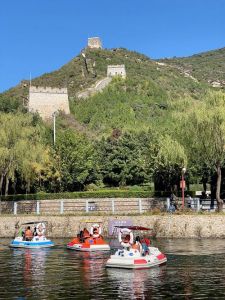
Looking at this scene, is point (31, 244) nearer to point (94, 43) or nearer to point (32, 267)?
point (32, 267)

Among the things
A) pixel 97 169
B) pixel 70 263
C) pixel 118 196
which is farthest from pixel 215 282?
pixel 97 169

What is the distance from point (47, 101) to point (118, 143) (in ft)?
144

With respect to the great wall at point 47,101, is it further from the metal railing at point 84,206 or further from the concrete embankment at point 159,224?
the concrete embankment at point 159,224

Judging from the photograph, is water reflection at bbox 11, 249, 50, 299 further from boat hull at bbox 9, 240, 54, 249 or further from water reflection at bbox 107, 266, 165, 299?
water reflection at bbox 107, 266, 165, 299

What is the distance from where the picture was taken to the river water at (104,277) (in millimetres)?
18625

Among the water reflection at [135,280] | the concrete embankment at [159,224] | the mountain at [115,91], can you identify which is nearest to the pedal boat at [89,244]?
the concrete embankment at [159,224]

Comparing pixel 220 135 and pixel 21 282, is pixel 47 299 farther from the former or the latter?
pixel 220 135

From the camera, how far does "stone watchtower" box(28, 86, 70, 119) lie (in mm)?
110000

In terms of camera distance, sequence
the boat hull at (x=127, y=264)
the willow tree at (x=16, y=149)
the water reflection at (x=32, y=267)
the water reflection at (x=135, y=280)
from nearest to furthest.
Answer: the water reflection at (x=135, y=280) → the water reflection at (x=32, y=267) → the boat hull at (x=127, y=264) → the willow tree at (x=16, y=149)

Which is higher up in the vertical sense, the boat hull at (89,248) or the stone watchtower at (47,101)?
the stone watchtower at (47,101)

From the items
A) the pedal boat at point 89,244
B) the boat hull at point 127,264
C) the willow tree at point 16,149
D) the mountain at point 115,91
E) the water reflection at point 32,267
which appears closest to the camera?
the water reflection at point 32,267

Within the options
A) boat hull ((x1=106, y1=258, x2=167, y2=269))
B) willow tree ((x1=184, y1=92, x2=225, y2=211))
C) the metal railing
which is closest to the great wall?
the metal railing

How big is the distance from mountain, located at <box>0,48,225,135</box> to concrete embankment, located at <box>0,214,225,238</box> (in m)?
47.5

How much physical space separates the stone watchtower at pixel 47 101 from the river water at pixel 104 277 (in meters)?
81.3
